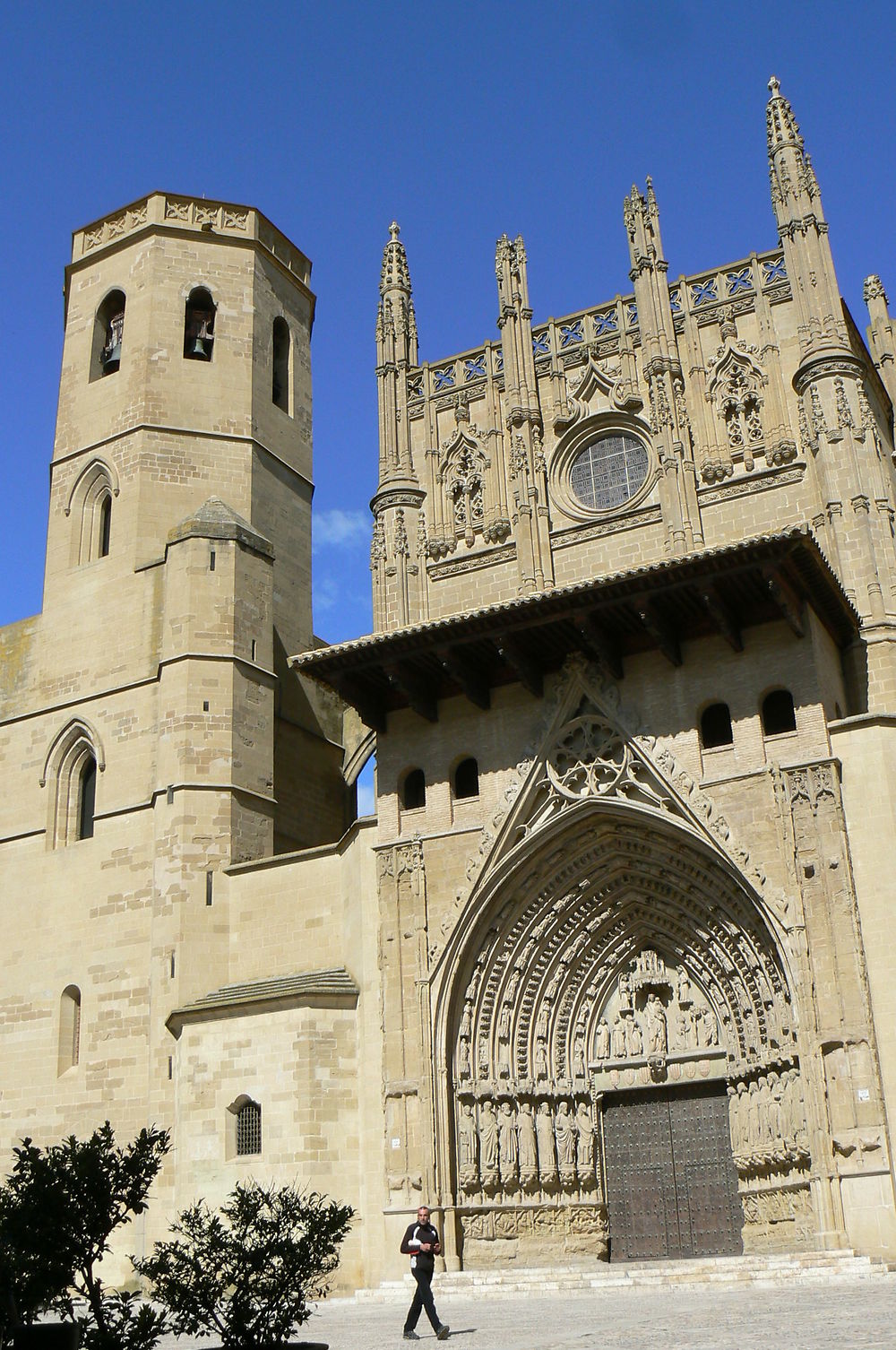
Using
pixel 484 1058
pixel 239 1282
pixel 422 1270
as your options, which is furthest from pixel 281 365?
pixel 239 1282

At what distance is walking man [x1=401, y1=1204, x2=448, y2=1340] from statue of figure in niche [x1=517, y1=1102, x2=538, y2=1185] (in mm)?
5446

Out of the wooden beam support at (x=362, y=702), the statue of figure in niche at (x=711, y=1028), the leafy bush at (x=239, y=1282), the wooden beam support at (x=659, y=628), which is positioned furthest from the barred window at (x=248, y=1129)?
the leafy bush at (x=239, y=1282)

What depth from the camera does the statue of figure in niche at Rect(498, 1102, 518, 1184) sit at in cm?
1625

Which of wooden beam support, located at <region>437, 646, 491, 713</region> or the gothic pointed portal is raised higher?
wooden beam support, located at <region>437, 646, 491, 713</region>

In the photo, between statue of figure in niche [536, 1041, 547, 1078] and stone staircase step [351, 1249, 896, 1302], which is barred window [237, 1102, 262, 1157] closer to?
stone staircase step [351, 1249, 896, 1302]

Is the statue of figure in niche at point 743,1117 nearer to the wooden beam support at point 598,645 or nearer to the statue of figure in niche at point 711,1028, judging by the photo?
the statue of figure in niche at point 711,1028

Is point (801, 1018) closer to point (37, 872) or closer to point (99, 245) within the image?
point (37, 872)

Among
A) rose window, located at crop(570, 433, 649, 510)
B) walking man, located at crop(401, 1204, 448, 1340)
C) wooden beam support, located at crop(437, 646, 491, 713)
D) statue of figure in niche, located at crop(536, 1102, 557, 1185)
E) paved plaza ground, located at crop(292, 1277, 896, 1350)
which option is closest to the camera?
paved plaza ground, located at crop(292, 1277, 896, 1350)

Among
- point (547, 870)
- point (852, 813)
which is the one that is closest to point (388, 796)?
point (547, 870)

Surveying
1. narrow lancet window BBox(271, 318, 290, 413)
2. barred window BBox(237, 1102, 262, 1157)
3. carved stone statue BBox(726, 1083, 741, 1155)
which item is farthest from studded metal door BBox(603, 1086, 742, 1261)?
narrow lancet window BBox(271, 318, 290, 413)

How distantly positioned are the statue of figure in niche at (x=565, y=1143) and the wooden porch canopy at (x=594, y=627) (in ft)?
16.4

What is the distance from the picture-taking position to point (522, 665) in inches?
669

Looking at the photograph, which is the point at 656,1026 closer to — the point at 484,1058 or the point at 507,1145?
the point at 484,1058

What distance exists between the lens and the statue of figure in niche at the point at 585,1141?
1650 centimetres
